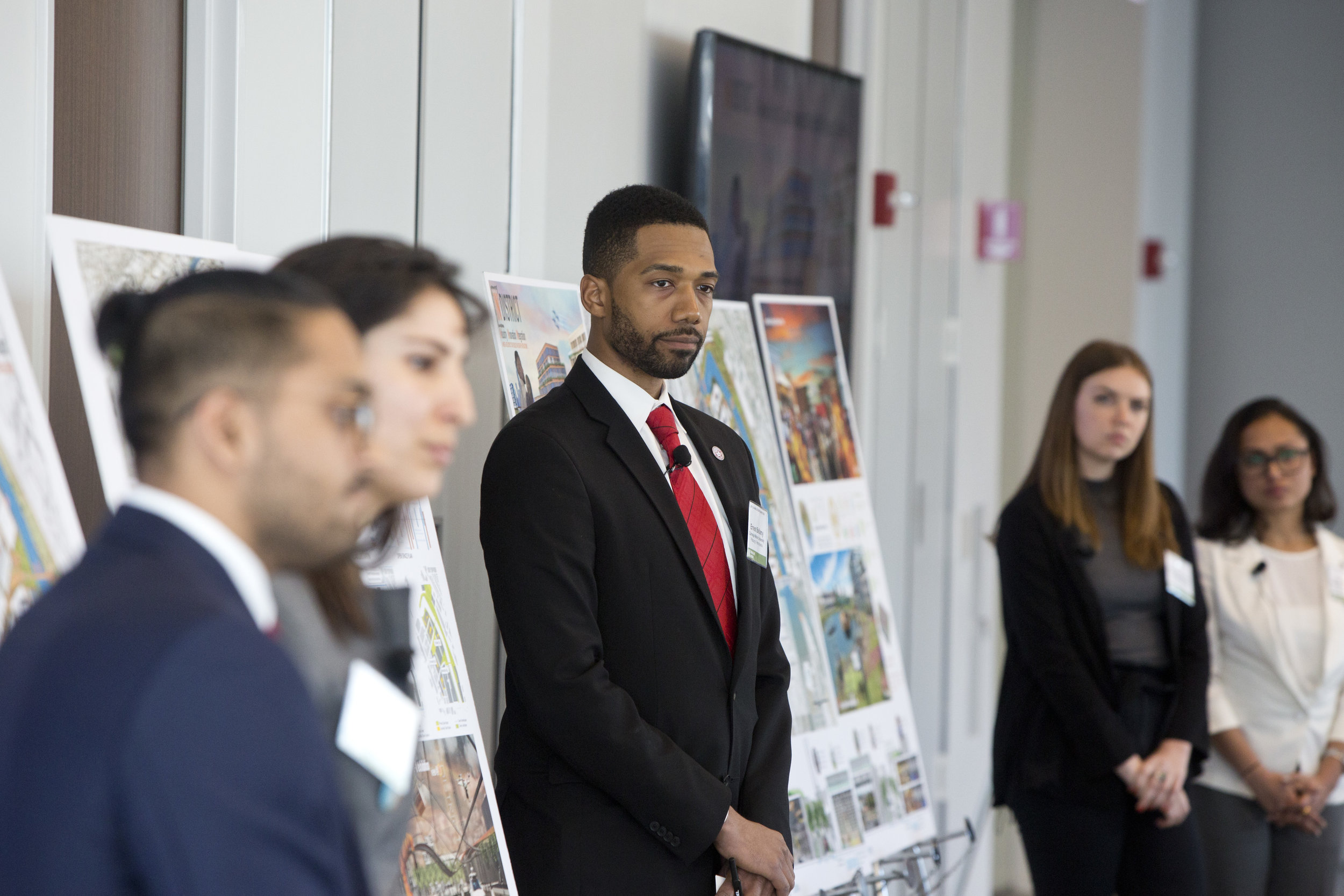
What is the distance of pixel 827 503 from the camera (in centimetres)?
360

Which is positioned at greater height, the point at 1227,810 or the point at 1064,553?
the point at 1064,553

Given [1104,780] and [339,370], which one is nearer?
[339,370]

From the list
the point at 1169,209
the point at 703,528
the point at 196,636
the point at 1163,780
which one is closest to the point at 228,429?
the point at 196,636

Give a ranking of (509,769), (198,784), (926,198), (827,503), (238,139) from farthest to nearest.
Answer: (926,198) → (827,503) → (238,139) → (509,769) → (198,784)

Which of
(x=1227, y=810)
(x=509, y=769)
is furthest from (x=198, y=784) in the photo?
(x=1227, y=810)

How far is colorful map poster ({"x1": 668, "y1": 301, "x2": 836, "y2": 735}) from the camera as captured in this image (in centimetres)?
330

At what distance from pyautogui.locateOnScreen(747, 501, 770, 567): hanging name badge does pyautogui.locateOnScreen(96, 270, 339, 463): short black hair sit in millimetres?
1501

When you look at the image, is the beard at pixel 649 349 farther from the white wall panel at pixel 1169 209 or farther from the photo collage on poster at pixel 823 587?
the white wall panel at pixel 1169 209

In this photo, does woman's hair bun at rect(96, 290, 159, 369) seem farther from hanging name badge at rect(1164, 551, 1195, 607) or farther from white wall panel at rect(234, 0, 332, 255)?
hanging name badge at rect(1164, 551, 1195, 607)

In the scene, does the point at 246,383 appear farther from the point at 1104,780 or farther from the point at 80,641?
the point at 1104,780

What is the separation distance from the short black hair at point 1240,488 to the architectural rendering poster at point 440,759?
103 inches

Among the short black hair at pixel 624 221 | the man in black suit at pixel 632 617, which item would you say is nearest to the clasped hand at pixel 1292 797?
the man in black suit at pixel 632 617

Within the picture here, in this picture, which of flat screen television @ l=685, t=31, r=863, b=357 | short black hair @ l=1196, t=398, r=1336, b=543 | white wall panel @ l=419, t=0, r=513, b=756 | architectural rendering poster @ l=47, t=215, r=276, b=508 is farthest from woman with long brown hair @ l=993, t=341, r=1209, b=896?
architectural rendering poster @ l=47, t=215, r=276, b=508

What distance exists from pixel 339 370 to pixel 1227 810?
3329mm
